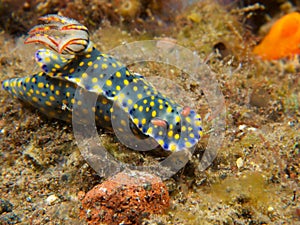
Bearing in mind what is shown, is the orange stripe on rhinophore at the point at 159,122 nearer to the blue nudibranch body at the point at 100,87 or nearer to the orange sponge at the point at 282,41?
the blue nudibranch body at the point at 100,87

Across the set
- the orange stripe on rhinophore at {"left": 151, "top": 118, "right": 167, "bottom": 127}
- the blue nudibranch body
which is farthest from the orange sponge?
the orange stripe on rhinophore at {"left": 151, "top": 118, "right": 167, "bottom": 127}

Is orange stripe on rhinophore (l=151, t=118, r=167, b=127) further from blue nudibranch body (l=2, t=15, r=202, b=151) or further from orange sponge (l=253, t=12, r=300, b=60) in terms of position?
orange sponge (l=253, t=12, r=300, b=60)

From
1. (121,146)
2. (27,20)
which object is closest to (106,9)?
(27,20)

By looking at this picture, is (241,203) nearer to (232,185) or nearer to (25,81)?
(232,185)

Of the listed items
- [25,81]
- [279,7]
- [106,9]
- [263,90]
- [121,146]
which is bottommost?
[263,90]

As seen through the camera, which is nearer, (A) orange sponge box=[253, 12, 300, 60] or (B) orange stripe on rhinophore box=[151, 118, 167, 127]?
(B) orange stripe on rhinophore box=[151, 118, 167, 127]

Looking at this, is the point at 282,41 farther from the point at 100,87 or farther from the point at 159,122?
the point at 100,87
